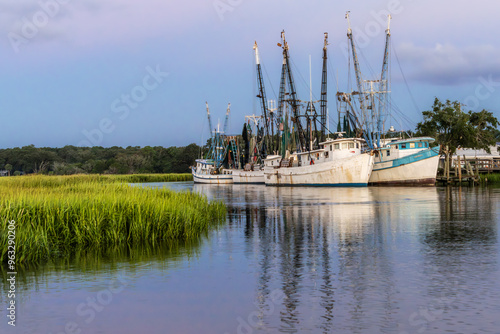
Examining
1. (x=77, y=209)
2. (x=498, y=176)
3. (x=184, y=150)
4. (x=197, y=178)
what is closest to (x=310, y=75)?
(x=498, y=176)

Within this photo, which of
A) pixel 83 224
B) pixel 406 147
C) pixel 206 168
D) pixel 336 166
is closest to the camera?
pixel 83 224

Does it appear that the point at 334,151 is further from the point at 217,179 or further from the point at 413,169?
the point at 217,179

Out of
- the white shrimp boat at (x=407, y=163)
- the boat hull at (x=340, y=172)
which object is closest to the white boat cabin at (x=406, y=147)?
the white shrimp boat at (x=407, y=163)

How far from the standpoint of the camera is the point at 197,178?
125938 mm

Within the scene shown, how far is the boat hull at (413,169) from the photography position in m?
68.8

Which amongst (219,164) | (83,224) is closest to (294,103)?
(219,164)

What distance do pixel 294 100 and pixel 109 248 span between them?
7367 centimetres

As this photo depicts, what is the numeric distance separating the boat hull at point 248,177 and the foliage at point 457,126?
3076 centimetres

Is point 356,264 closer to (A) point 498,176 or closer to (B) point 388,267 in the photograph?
(B) point 388,267

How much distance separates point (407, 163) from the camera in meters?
70.2

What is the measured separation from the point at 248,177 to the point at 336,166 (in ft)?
120

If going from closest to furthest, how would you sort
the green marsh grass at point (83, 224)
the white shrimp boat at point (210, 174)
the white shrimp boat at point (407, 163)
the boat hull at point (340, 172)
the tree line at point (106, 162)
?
the green marsh grass at point (83, 224), the white shrimp boat at point (407, 163), the boat hull at point (340, 172), the white shrimp boat at point (210, 174), the tree line at point (106, 162)

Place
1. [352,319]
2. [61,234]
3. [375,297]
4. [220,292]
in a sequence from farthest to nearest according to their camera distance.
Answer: [61,234]
[220,292]
[375,297]
[352,319]

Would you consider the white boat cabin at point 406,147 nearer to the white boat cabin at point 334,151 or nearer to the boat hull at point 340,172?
the boat hull at point 340,172
